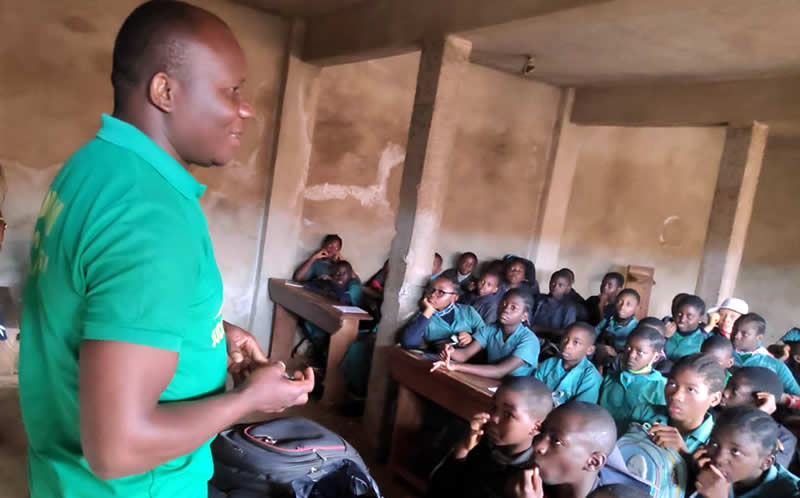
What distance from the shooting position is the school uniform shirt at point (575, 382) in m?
3.16

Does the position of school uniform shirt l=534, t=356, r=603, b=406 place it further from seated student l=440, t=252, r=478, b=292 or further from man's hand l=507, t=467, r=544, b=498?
seated student l=440, t=252, r=478, b=292

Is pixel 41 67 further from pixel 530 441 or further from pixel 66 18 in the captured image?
pixel 530 441

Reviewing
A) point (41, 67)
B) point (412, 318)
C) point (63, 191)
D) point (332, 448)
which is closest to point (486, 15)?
point (412, 318)

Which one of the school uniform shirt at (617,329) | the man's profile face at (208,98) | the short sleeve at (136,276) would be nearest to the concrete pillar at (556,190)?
the school uniform shirt at (617,329)

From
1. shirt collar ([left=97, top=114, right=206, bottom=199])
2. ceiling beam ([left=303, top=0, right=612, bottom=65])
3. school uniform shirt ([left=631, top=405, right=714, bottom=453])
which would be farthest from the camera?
ceiling beam ([left=303, top=0, right=612, bottom=65])

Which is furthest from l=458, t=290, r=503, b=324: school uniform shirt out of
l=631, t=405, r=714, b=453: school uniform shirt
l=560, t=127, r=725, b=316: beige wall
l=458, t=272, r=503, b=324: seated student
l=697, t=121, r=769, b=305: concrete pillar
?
l=560, t=127, r=725, b=316: beige wall

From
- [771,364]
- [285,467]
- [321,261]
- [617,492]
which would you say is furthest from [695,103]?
[285,467]

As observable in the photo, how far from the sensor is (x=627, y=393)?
3.07m

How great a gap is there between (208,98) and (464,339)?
3112 mm

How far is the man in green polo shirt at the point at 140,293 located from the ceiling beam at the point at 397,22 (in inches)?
103

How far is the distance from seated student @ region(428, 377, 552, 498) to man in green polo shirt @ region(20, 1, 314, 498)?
1522 millimetres

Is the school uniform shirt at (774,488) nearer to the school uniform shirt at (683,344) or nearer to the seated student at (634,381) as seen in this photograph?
the seated student at (634,381)

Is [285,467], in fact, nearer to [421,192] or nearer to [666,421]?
[666,421]

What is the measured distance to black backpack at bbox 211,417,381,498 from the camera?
2094 millimetres
